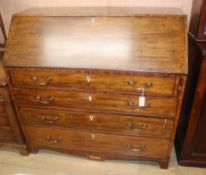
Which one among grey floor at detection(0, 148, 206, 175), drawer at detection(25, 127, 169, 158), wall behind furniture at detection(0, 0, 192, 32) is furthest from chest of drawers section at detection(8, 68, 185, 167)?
wall behind furniture at detection(0, 0, 192, 32)

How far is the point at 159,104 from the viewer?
1.24 meters

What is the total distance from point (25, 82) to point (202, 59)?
1.11 meters

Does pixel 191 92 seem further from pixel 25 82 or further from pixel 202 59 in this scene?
pixel 25 82

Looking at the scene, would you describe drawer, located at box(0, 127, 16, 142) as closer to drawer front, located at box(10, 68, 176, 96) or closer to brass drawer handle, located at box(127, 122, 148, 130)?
drawer front, located at box(10, 68, 176, 96)

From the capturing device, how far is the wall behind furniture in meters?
1.51

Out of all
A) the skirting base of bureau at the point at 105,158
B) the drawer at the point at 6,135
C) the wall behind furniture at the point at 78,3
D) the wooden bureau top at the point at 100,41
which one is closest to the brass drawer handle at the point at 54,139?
the skirting base of bureau at the point at 105,158

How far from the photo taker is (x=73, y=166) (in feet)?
5.41

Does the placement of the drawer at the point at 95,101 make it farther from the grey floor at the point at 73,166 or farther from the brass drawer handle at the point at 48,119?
the grey floor at the point at 73,166

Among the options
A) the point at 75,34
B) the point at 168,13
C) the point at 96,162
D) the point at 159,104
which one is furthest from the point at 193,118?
the point at 75,34

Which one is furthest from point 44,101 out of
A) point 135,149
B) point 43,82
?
point 135,149

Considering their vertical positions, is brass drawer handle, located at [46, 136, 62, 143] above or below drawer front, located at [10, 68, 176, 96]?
below

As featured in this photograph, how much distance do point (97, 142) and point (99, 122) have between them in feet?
0.67

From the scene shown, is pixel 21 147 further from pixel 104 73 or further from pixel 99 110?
pixel 104 73

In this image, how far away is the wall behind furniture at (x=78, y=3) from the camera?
1508 millimetres
